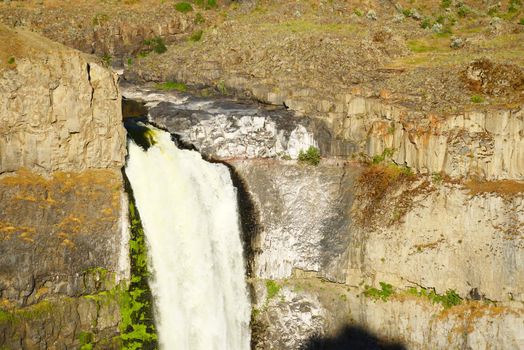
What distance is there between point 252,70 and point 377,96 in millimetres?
9884

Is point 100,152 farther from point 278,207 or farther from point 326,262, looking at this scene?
point 326,262

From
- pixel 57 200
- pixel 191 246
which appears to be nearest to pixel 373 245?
pixel 191 246

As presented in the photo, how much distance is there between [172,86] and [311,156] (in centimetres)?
1258

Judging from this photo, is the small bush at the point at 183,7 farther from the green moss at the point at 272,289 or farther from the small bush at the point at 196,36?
the green moss at the point at 272,289

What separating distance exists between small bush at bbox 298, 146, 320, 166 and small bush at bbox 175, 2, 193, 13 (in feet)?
77.1

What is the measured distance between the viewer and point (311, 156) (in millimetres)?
34625

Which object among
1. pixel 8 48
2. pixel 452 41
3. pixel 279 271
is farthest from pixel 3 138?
pixel 452 41

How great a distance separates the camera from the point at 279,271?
109ft

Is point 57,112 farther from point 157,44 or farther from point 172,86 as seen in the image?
point 157,44

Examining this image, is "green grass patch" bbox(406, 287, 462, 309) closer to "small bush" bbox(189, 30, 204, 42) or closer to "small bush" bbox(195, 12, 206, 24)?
"small bush" bbox(189, 30, 204, 42)

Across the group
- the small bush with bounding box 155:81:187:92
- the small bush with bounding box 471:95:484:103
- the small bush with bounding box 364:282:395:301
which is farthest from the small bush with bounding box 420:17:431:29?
the small bush with bounding box 364:282:395:301

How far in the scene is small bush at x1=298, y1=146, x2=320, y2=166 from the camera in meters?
34.6

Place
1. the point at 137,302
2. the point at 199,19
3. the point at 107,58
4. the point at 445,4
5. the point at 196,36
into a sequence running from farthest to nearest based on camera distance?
the point at 445,4 < the point at 199,19 < the point at 196,36 < the point at 107,58 < the point at 137,302

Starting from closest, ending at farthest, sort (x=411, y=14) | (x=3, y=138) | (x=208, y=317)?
(x=3, y=138) < (x=208, y=317) < (x=411, y=14)
